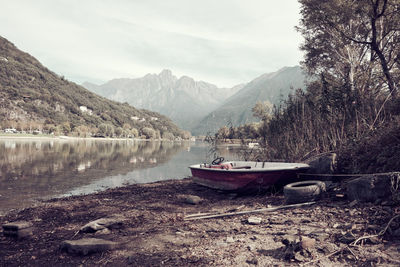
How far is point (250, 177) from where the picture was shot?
821 cm

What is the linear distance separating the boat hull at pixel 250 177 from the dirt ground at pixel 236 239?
101 centimetres

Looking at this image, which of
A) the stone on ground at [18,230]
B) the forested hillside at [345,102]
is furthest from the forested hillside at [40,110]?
the stone on ground at [18,230]

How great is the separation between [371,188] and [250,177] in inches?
141

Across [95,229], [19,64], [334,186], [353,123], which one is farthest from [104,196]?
[19,64]

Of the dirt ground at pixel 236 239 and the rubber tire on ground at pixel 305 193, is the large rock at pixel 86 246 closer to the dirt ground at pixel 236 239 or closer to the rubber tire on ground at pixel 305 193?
the dirt ground at pixel 236 239

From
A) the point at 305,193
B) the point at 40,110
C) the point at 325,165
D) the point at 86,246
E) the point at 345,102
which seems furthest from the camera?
the point at 40,110

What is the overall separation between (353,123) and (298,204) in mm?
4522

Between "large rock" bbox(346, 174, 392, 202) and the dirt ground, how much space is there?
271 mm

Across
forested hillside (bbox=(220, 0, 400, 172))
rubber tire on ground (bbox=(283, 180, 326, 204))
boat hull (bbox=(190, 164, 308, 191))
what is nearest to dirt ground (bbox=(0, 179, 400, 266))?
rubber tire on ground (bbox=(283, 180, 326, 204))

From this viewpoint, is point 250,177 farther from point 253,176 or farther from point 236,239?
point 236,239

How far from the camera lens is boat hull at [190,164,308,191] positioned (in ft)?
25.8

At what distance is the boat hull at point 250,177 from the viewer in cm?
788

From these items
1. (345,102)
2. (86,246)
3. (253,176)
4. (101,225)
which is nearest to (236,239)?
(86,246)

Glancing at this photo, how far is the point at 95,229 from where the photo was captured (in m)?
5.59
